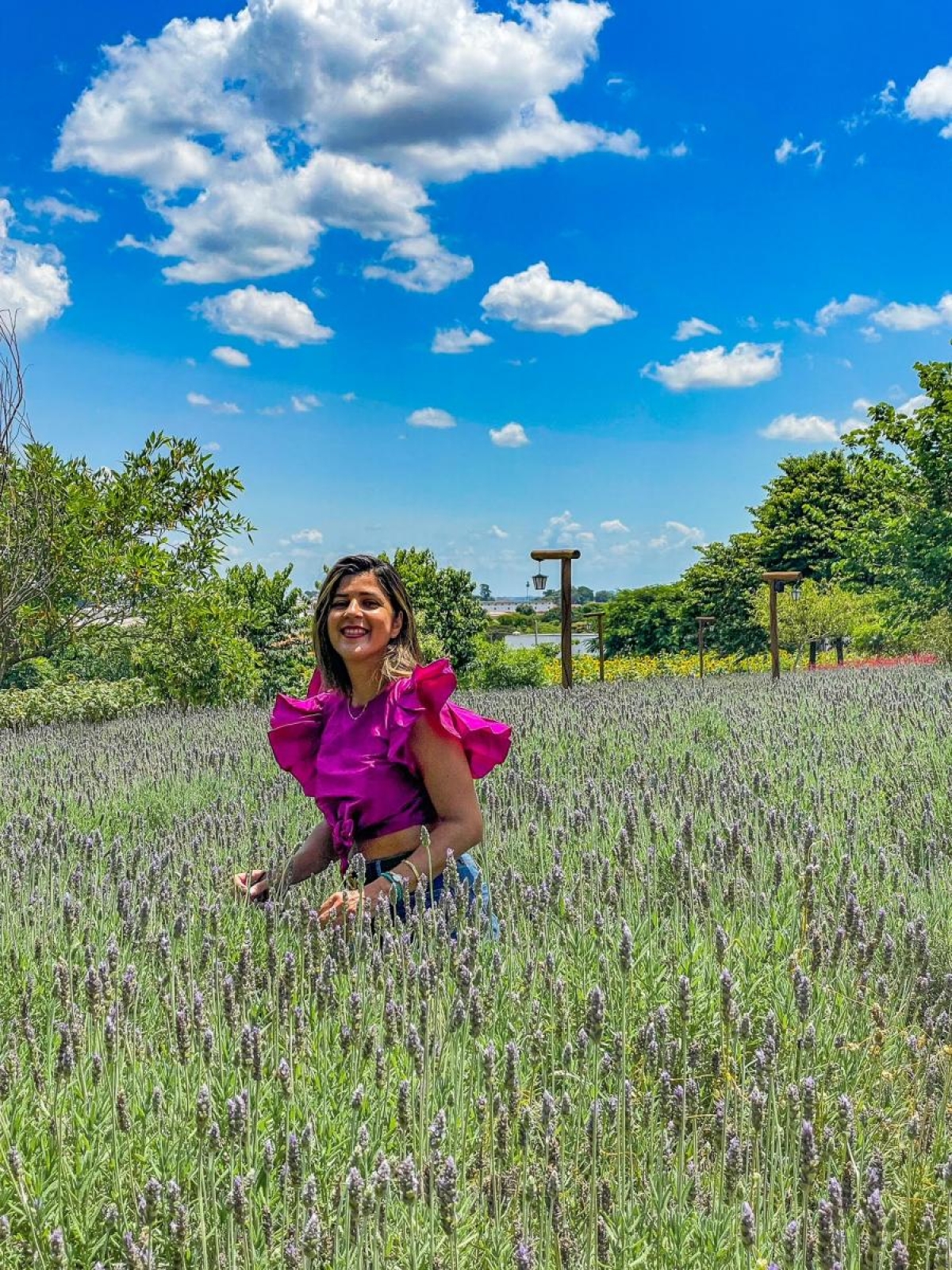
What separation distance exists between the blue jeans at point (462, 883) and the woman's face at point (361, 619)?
65 centimetres

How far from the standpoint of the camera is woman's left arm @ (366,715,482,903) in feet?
9.53

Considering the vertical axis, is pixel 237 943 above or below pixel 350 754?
below

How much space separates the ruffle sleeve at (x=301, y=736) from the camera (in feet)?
10.8

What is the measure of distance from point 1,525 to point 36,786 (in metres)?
5.91

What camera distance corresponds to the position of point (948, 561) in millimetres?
26250

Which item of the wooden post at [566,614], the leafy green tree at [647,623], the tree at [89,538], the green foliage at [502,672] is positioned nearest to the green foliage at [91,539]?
the tree at [89,538]

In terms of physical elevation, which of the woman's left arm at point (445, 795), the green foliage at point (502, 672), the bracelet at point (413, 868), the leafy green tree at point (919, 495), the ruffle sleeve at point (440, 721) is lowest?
the green foliage at point (502, 672)

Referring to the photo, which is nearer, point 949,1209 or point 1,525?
point 949,1209

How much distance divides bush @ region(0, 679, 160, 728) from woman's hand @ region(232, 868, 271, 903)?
10.5 meters

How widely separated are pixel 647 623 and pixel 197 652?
49999mm

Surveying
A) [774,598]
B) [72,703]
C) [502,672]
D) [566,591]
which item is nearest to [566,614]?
[566,591]

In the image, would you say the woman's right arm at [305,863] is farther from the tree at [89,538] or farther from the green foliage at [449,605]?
the green foliage at [449,605]

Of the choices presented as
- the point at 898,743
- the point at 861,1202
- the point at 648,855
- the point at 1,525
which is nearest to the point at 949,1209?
the point at 861,1202

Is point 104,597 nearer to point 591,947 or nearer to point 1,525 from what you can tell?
point 1,525
